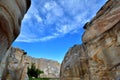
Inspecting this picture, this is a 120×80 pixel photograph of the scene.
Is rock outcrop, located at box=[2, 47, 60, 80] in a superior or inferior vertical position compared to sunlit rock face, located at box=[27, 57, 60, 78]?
inferior

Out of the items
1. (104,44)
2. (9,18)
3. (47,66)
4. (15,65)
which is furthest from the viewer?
(47,66)

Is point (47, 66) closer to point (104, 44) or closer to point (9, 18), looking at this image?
point (104, 44)

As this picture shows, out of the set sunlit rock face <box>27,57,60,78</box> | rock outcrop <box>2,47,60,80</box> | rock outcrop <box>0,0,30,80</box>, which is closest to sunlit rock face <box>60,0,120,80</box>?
rock outcrop <box>0,0,30,80</box>

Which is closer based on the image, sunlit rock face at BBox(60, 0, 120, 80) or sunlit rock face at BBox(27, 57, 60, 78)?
sunlit rock face at BBox(60, 0, 120, 80)

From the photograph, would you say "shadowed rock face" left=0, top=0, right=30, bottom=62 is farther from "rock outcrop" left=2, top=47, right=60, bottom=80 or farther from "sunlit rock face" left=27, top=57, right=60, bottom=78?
"sunlit rock face" left=27, top=57, right=60, bottom=78

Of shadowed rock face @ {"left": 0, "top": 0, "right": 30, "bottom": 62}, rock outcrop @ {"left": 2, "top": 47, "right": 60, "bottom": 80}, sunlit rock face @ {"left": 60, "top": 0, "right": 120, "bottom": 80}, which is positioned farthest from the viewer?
rock outcrop @ {"left": 2, "top": 47, "right": 60, "bottom": 80}

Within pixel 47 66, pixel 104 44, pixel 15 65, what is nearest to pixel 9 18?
pixel 104 44

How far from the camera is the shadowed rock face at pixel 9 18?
1246 mm

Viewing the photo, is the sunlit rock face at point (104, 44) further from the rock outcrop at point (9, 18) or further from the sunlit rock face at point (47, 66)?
the sunlit rock face at point (47, 66)

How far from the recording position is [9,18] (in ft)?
4.24

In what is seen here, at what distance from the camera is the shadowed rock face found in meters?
1.25

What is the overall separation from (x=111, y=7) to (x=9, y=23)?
196 inches

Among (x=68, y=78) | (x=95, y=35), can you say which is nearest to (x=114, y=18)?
(x=95, y=35)

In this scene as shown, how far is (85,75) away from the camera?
6.79 meters
